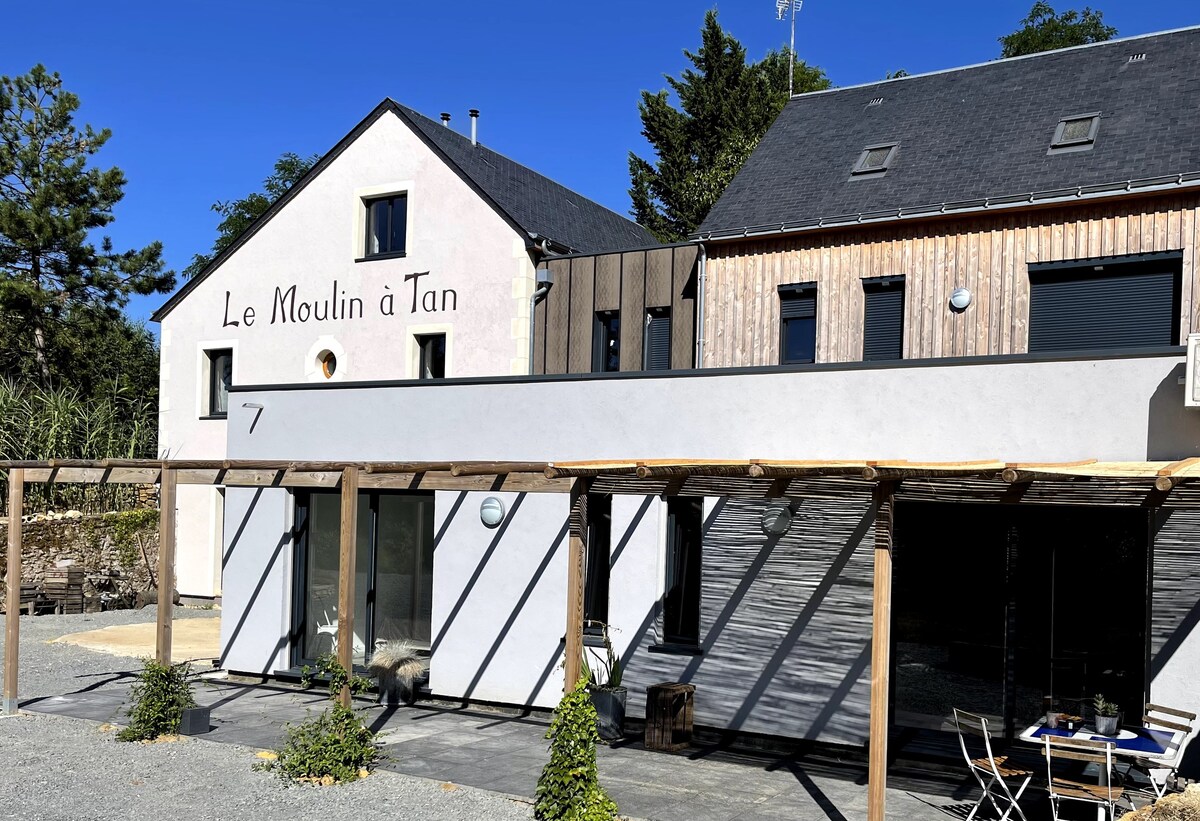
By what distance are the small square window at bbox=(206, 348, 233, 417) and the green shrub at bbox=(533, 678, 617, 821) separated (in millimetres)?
15466

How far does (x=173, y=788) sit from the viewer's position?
8.38 meters

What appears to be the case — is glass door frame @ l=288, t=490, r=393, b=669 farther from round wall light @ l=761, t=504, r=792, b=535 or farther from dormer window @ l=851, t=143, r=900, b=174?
dormer window @ l=851, t=143, r=900, b=174

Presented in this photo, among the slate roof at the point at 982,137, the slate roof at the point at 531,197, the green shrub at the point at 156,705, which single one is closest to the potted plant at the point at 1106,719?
the slate roof at the point at 982,137

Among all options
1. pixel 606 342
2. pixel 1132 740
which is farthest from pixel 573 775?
pixel 606 342

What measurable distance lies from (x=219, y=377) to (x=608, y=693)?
14.0 meters

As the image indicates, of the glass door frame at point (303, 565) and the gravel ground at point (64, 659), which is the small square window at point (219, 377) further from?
the glass door frame at point (303, 565)

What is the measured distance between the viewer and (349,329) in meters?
19.0

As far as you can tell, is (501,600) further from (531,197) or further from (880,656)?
(531,197)

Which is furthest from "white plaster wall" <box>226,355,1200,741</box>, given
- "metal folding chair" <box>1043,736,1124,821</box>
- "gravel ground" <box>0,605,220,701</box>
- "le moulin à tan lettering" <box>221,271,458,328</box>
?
"le moulin à tan lettering" <box>221,271,458,328</box>

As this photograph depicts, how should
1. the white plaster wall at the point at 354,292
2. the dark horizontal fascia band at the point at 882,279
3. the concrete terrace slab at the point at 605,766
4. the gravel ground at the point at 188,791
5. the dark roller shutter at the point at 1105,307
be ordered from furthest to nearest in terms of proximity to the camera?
the white plaster wall at the point at 354,292 < the dark horizontal fascia band at the point at 882,279 < the dark roller shutter at the point at 1105,307 < the concrete terrace slab at the point at 605,766 < the gravel ground at the point at 188,791

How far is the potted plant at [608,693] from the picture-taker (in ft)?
33.3

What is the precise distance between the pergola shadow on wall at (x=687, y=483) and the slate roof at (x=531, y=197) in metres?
7.81

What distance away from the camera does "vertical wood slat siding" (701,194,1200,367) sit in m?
12.2

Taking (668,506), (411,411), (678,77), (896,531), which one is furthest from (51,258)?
(896,531)
